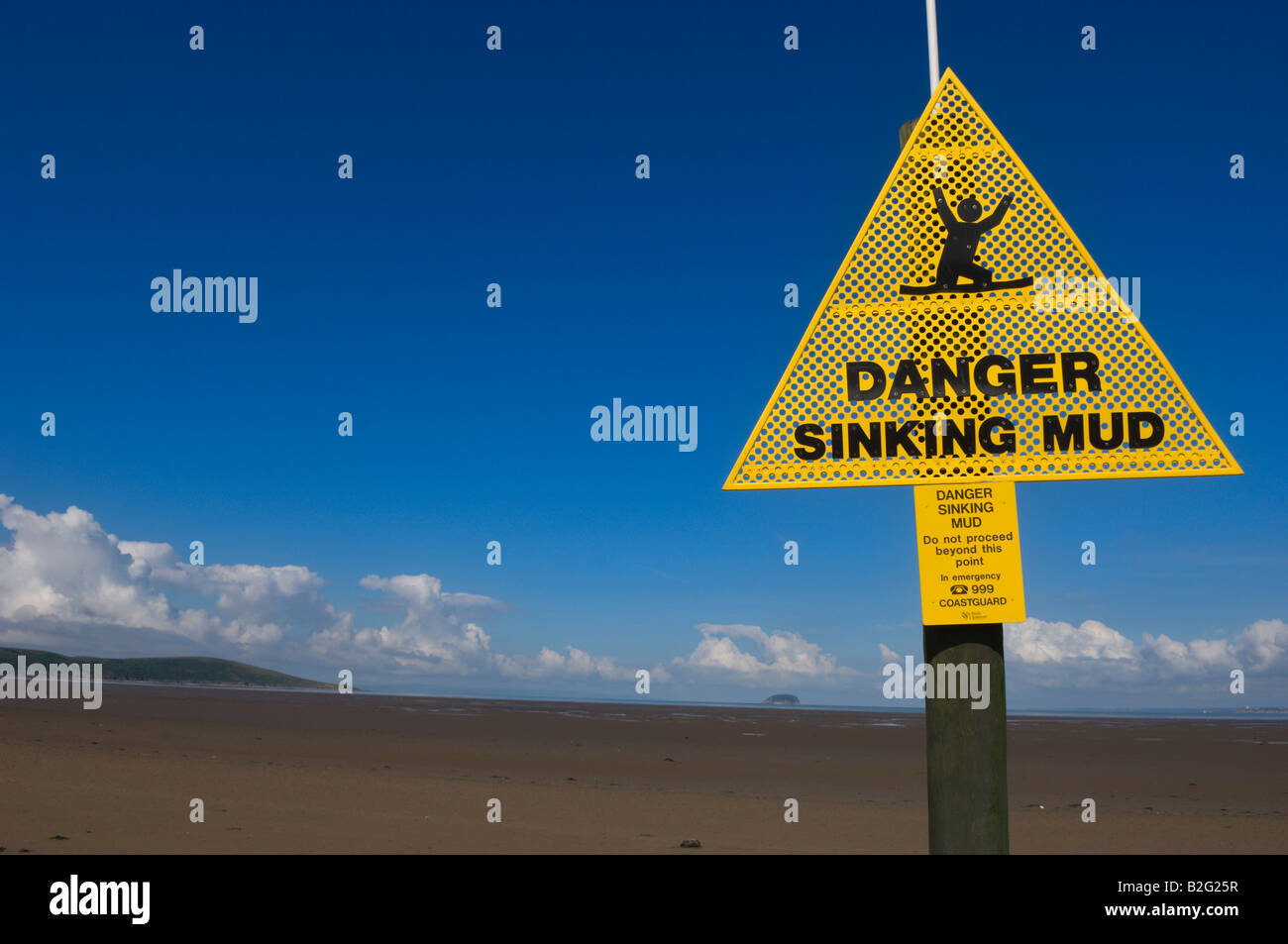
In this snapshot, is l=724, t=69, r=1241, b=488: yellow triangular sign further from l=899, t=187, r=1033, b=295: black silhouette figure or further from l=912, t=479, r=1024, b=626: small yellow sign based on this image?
l=912, t=479, r=1024, b=626: small yellow sign

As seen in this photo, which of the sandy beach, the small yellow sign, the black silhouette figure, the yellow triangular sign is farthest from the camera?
the sandy beach

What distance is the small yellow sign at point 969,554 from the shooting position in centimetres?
446

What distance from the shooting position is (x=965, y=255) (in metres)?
4.89

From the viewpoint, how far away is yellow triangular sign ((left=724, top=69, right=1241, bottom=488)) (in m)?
4.58

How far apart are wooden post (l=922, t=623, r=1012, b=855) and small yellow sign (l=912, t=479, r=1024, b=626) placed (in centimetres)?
11

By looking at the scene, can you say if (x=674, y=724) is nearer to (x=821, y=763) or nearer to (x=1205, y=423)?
(x=821, y=763)

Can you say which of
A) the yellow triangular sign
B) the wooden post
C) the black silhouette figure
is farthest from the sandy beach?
the black silhouette figure

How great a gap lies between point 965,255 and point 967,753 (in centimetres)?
259

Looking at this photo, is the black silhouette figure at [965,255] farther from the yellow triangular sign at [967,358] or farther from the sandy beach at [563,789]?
the sandy beach at [563,789]

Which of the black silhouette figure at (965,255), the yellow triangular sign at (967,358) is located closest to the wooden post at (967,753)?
the yellow triangular sign at (967,358)

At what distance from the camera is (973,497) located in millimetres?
4594

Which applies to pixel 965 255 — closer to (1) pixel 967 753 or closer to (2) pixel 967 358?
(2) pixel 967 358
